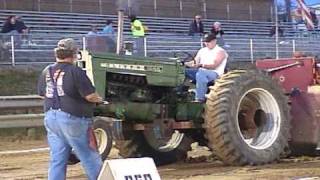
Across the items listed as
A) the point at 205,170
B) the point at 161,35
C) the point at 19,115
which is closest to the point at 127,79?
the point at 205,170

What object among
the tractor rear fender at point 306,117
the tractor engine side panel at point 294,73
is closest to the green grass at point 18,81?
the tractor engine side panel at point 294,73

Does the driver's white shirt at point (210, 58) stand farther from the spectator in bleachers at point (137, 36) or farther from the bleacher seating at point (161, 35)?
the bleacher seating at point (161, 35)

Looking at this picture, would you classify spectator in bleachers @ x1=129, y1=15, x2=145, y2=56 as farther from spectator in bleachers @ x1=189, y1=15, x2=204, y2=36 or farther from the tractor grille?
the tractor grille

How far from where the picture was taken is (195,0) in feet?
113

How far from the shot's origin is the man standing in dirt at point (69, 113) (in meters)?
6.73

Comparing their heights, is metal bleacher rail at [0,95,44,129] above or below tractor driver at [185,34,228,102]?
below

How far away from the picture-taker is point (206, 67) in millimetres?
10461

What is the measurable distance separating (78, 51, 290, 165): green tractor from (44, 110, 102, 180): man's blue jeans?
247 centimetres

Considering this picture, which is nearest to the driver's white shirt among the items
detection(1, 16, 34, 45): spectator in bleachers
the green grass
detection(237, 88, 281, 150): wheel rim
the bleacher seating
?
detection(237, 88, 281, 150): wheel rim

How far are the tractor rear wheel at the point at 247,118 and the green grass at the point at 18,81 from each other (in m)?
7.82

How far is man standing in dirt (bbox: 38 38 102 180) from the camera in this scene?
6.73m

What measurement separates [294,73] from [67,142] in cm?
546

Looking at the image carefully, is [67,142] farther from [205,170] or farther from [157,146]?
[157,146]

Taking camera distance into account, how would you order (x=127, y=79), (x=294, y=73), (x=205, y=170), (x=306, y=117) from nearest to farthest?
(x=205, y=170) → (x=127, y=79) → (x=306, y=117) → (x=294, y=73)
